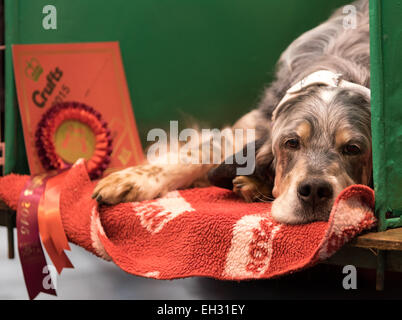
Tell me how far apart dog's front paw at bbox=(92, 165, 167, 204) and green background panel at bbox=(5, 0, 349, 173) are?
75cm

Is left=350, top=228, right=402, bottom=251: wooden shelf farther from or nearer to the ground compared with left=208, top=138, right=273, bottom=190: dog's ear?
nearer to the ground

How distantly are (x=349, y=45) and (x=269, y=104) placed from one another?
1.43 ft

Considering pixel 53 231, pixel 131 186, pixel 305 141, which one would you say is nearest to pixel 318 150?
pixel 305 141

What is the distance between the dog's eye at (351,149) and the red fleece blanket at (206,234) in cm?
26

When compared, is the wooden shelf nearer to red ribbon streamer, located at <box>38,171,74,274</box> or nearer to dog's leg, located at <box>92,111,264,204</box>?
dog's leg, located at <box>92,111,264,204</box>

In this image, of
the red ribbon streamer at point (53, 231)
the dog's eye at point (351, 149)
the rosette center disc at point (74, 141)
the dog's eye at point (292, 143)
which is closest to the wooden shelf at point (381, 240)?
the dog's eye at point (351, 149)

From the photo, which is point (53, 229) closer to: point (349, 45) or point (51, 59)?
point (51, 59)

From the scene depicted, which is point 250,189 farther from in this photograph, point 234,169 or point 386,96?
point 386,96

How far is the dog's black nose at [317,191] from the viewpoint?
164cm

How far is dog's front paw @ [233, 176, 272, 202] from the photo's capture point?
2.09 m

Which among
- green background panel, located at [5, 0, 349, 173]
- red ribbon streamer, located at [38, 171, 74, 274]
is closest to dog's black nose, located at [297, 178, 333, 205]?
red ribbon streamer, located at [38, 171, 74, 274]

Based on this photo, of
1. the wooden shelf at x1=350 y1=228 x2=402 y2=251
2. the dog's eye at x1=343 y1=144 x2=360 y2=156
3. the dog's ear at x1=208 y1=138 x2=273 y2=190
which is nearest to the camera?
the wooden shelf at x1=350 y1=228 x2=402 y2=251

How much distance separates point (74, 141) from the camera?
274cm

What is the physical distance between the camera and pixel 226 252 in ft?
5.50
